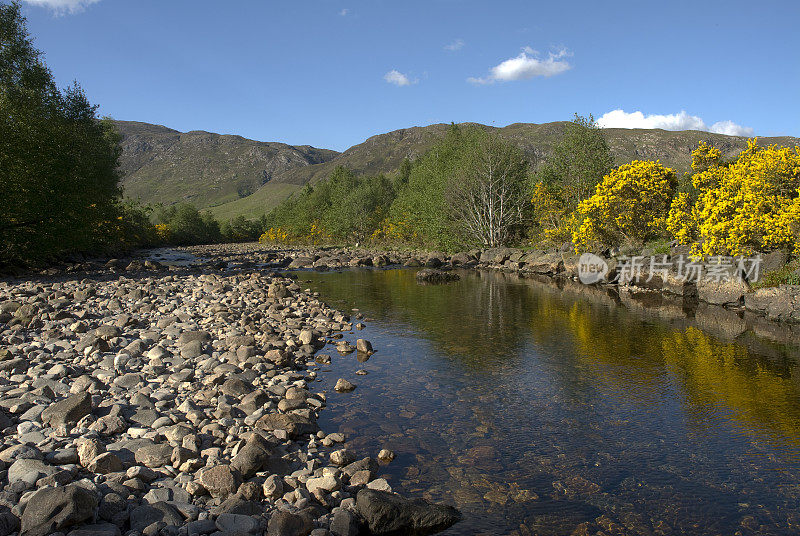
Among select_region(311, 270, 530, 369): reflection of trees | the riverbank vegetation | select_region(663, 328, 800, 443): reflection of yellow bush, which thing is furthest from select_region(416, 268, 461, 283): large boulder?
select_region(663, 328, 800, 443): reflection of yellow bush


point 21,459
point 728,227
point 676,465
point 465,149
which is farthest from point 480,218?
point 21,459

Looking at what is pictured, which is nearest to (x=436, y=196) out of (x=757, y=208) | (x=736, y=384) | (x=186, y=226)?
(x=757, y=208)

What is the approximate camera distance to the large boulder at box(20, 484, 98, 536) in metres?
4.75

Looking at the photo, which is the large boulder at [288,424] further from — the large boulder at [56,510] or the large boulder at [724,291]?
the large boulder at [724,291]

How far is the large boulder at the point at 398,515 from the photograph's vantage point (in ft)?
19.3

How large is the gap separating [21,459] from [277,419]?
3.71 m

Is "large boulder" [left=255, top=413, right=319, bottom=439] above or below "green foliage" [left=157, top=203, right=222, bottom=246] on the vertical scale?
below

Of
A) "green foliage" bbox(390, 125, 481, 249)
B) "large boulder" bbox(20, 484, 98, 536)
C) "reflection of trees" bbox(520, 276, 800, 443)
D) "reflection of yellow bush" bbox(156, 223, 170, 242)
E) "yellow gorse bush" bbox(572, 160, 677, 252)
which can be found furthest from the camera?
"reflection of yellow bush" bbox(156, 223, 170, 242)

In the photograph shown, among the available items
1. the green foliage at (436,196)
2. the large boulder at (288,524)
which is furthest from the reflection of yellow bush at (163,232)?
the large boulder at (288,524)

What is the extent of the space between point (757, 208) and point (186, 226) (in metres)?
119

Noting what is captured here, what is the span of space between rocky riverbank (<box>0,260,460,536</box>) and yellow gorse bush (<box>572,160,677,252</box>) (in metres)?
28.1

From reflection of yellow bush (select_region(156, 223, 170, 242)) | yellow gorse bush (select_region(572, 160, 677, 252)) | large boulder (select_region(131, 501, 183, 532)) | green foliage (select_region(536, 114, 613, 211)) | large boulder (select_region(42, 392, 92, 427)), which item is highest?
green foliage (select_region(536, 114, 613, 211))

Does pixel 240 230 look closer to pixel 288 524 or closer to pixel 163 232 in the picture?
pixel 163 232

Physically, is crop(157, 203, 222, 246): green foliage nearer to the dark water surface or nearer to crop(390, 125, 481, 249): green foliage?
crop(390, 125, 481, 249): green foliage
